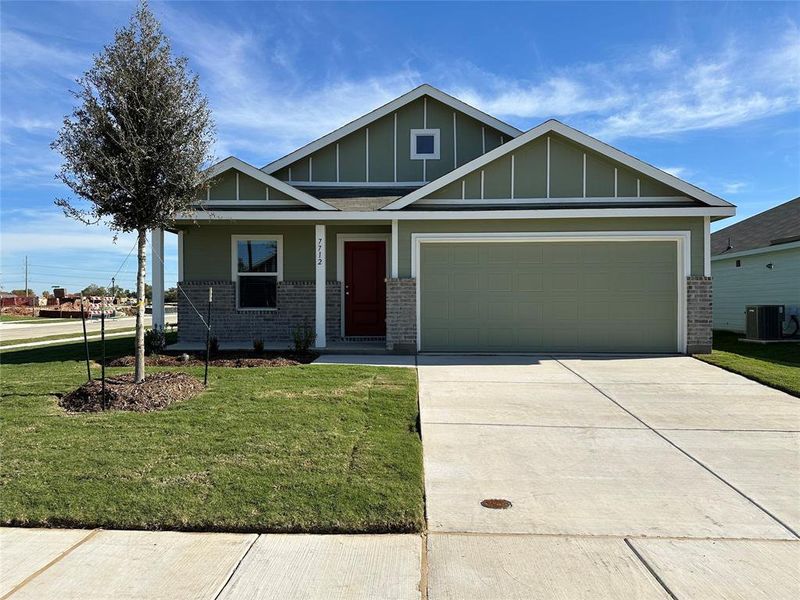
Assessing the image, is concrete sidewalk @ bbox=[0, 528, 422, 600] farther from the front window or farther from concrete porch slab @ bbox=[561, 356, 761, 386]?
the front window

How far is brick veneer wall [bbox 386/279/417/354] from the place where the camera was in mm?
11430

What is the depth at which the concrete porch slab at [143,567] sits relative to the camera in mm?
3084

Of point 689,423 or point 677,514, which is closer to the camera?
point 677,514

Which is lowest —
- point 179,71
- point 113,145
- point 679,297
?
point 679,297

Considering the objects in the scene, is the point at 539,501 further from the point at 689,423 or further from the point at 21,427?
the point at 21,427

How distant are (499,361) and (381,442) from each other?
18.6ft

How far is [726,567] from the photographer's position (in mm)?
3361

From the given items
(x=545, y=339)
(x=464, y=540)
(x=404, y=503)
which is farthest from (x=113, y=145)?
(x=545, y=339)

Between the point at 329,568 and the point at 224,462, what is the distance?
1876 mm

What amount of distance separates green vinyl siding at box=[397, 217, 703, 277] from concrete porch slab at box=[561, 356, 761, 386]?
2.17m

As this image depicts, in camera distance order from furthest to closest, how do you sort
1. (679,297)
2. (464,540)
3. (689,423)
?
(679,297)
(689,423)
(464,540)

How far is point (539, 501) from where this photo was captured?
429 cm

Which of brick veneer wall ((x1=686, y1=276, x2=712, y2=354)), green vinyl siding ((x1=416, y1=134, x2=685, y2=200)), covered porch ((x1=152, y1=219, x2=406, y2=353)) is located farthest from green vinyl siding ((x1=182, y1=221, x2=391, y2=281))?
brick veneer wall ((x1=686, y1=276, x2=712, y2=354))

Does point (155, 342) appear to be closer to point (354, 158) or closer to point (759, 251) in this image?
point (354, 158)
